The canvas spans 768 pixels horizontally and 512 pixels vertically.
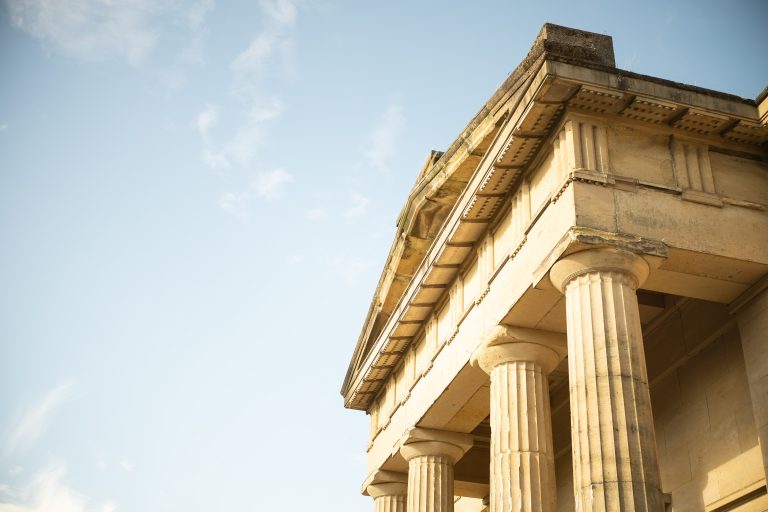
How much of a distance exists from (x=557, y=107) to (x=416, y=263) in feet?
34.0

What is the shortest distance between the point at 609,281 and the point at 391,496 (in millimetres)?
15376

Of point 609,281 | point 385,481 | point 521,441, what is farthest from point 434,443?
point 609,281

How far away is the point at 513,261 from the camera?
20297mm

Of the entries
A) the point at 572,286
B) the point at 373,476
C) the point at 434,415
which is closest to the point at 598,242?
the point at 572,286

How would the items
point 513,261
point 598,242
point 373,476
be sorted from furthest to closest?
point 373,476 < point 513,261 < point 598,242

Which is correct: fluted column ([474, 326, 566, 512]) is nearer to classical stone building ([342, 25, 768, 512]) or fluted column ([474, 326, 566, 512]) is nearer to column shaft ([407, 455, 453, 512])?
classical stone building ([342, 25, 768, 512])

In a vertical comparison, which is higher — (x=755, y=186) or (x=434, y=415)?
(x=755, y=186)

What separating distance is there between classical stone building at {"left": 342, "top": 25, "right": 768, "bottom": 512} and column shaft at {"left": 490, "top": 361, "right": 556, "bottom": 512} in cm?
4

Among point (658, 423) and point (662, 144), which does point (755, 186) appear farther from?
point (658, 423)

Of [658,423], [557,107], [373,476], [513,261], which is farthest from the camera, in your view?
[373,476]

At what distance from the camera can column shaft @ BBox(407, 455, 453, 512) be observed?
2547 centimetres

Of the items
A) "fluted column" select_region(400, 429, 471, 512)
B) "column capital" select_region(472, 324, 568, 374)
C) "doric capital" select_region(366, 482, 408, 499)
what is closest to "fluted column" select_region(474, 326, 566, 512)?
"column capital" select_region(472, 324, 568, 374)

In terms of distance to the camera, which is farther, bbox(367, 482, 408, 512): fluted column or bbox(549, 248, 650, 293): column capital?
bbox(367, 482, 408, 512): fluted column

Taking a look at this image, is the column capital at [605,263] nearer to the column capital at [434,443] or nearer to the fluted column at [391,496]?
the column capital at [434,443]
